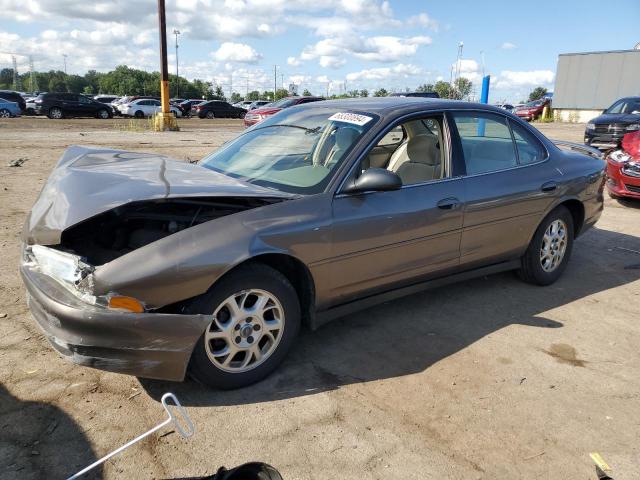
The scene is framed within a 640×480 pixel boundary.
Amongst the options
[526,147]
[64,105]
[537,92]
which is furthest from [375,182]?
[537,92]

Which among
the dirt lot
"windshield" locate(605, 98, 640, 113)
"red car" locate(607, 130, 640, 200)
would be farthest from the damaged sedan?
"windshield" locate(605, 98, 640, 113)

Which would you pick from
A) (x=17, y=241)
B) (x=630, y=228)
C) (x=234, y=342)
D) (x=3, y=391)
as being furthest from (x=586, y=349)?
(x=17, y=241)

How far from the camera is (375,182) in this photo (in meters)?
3.21

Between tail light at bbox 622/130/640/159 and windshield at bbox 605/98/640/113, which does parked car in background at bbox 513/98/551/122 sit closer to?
windshield at bbox 605/98/640/113

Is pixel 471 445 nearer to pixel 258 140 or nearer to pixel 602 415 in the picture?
pixel 602 415

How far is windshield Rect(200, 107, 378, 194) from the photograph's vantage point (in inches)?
135

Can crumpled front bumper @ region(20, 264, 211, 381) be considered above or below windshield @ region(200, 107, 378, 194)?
below

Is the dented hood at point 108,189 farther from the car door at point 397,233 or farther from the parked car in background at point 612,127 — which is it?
the parked car in background at point 612,127

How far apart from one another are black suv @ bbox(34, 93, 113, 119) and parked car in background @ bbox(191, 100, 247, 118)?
28.7ft

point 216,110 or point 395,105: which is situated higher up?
point 395,105

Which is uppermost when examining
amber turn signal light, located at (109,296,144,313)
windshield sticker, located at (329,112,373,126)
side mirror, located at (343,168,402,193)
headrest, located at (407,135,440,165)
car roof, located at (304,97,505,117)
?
car roof, located at (304,97,505,117)

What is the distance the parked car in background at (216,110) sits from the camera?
39.2 m

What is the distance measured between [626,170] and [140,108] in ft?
114

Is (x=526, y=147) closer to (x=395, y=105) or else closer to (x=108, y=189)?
(x=395, y=105)
